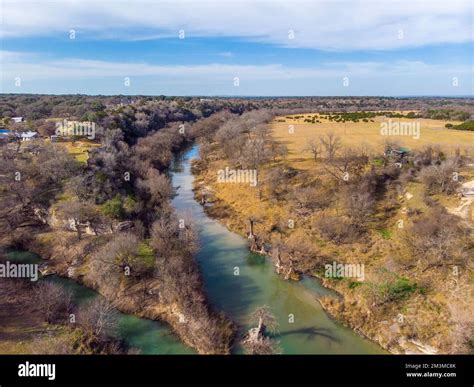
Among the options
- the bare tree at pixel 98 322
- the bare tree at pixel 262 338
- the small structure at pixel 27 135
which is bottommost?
the bare tree at pixel 262 338

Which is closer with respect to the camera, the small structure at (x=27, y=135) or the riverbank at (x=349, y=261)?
the riverbank at (x=349, y=261)

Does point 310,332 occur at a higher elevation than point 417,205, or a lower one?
lower

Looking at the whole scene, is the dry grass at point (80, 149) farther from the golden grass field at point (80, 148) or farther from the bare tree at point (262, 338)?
the bare tree at point (262, 338)

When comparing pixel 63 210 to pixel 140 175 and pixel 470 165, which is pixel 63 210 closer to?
pixel 140 175

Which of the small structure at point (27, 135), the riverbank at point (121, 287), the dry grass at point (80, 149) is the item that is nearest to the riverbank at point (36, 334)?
the riverbank at point (121, 287)

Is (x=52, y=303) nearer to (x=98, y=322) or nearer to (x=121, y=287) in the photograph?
(x=98, y=322)

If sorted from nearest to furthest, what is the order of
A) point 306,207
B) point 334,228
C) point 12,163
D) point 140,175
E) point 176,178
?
1. point 334,228
2. point 306,207
3. point 12,163
4. point 140,175
5. point 176,178

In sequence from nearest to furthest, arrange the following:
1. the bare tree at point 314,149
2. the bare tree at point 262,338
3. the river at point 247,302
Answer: the bare tree at point 262,338
the river at point 247,302
the bare tree at point 314,149

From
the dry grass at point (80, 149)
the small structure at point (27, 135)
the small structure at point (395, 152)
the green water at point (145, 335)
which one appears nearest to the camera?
the green water at point (145, 335)
